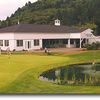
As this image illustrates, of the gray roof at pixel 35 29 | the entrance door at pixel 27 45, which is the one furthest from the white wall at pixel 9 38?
the entrance door at pixel 27 45

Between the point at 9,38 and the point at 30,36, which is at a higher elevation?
the point at 30,36

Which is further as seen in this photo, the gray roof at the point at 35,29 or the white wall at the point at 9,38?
the gray roof at the point at 35,29

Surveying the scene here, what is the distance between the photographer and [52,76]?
1519 centimetres

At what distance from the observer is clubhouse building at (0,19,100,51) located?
37.3m

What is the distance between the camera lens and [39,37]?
4081 centimetres

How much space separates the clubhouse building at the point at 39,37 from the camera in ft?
122

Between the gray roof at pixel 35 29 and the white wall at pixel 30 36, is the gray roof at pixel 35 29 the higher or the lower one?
the higher one

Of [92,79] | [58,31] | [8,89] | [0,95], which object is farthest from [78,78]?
[58,31]

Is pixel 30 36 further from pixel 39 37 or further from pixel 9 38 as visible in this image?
pixel 9 38

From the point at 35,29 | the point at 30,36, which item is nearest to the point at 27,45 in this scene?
the point at 30,36

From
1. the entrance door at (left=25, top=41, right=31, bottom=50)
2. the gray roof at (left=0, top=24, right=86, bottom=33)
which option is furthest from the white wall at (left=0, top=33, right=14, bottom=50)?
the entrance door at (left=25, top=41, right=31, bottom=50)

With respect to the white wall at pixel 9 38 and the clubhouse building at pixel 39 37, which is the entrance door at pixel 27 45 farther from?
the white wall at pixel 9 38

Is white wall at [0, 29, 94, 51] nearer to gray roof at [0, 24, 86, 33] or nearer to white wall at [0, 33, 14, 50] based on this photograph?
white wall at [0, 33, 14, 50]

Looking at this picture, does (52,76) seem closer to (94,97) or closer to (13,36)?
(94,97)
